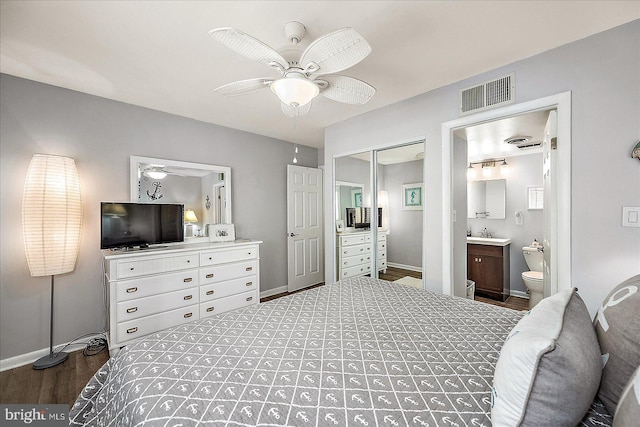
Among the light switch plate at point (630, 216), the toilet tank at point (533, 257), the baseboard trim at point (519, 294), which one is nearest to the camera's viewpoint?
the light switch plate at point (630, 216)

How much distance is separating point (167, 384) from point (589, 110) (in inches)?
116

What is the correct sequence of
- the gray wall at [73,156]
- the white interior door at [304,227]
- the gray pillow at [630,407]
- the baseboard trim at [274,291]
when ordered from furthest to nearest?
the white interior door at [304,227] → the baseboard trim at [274,291] → the gray wall at [73,156] → the gray pillow at [630,407]

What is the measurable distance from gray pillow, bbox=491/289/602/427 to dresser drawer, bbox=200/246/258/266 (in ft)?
9.21

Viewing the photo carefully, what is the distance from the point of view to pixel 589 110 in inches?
72.9

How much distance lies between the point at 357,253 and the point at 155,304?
241 centimetres

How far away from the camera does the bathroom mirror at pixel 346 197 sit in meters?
3.56

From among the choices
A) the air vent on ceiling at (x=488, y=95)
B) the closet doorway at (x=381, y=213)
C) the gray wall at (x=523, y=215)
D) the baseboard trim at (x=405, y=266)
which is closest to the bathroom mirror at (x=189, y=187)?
the closet doorway at (x=381, y=213)

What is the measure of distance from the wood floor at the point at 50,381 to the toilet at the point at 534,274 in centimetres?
437

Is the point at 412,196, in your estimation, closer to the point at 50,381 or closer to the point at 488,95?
the point at 488,95

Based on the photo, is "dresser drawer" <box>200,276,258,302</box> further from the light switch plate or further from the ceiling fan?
the light switch plate

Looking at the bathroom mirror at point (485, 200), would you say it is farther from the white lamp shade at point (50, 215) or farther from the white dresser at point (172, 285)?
the white lamp shade at point (50, 215)

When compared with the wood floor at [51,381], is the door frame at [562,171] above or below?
above

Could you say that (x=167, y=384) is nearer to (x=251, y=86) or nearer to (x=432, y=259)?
(x=251, y=86)

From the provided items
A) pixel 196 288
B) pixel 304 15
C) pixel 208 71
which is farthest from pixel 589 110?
pixel 196 288
